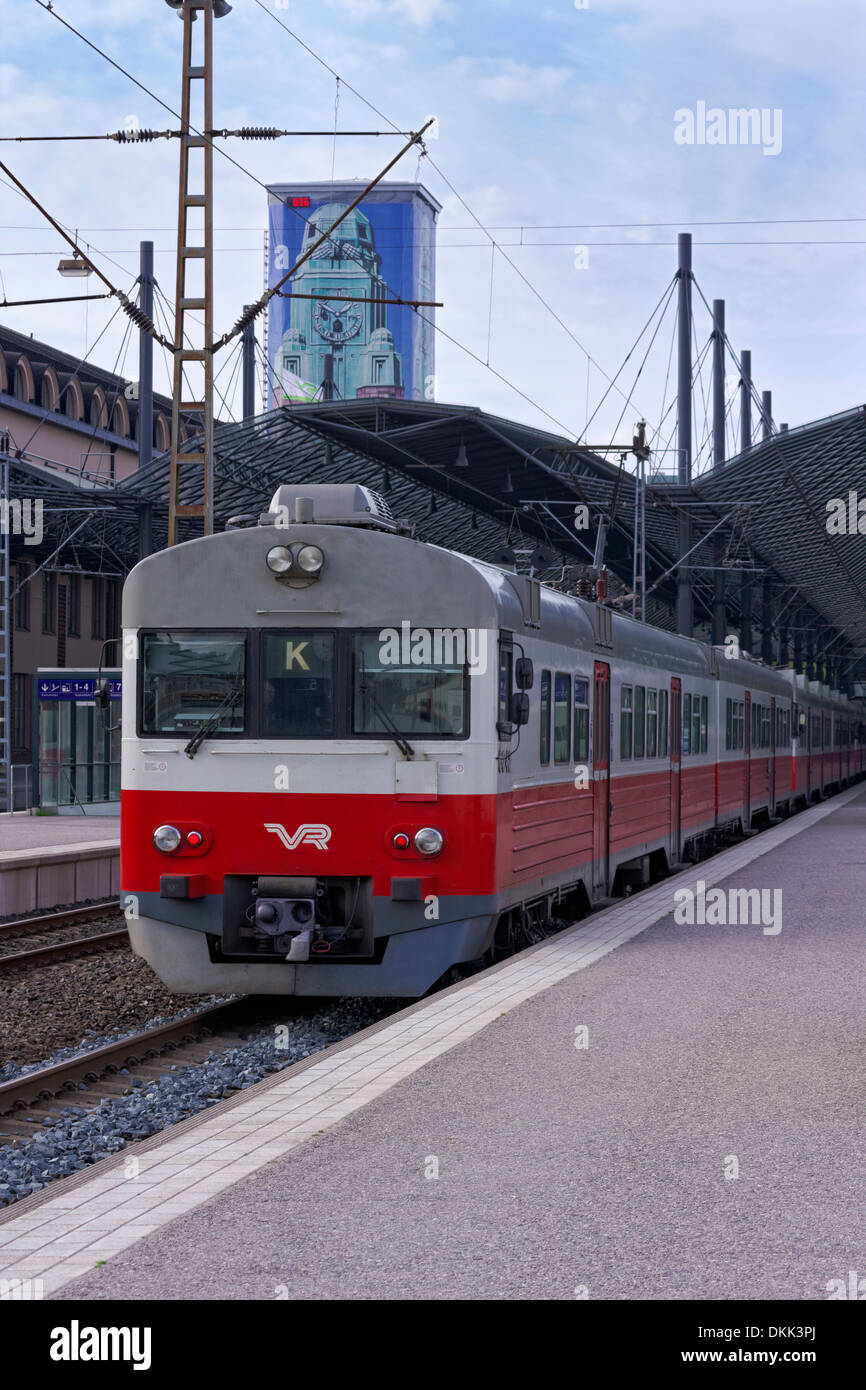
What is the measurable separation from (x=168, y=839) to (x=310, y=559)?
6.35 ft

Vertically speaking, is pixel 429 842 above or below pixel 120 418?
below

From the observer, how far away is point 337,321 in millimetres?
139750

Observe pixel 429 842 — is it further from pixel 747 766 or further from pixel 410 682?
pixel 747 766

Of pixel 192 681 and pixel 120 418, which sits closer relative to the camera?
pixel 192 681

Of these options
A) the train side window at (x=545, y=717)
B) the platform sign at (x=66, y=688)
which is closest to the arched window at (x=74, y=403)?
the platform sign at (x=66, y=688)

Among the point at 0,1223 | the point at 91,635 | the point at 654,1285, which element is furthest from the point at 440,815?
the point at 91,635

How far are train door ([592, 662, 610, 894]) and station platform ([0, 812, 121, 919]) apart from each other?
691 centimetres

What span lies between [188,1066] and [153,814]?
164 cm

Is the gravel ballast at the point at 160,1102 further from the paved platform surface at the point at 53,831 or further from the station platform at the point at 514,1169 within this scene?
the paved platform surface at the point at 53,831

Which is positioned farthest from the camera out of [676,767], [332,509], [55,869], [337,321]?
[337,321]

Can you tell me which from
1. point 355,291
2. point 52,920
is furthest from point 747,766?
point 355,291

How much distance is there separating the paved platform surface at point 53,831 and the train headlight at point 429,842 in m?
11.3

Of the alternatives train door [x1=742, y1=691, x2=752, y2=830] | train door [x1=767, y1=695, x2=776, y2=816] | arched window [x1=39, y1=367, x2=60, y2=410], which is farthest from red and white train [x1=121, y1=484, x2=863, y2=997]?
arched window [x1=39, y1=367, x2=60, y2=410]
